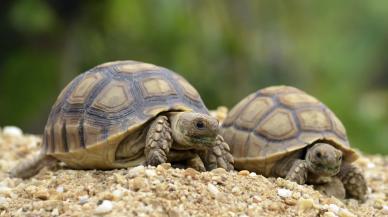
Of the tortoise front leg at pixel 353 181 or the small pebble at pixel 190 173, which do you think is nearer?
the small pebble at pixel 190 173

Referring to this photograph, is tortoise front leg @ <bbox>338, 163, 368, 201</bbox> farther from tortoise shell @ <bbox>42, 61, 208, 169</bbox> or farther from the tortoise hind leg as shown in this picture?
the tortoise hind leg

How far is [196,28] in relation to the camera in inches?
514

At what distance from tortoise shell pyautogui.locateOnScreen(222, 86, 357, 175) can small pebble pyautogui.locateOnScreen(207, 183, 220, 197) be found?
0.91 metres

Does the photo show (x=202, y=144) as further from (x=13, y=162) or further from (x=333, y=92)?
(x=333, y=92)

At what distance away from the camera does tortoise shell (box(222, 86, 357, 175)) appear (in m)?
5.39

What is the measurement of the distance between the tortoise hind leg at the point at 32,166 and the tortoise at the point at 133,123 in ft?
1.26

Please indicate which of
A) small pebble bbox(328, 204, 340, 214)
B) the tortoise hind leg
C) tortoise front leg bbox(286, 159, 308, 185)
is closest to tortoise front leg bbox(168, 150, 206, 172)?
tortoise front leg bbox(286, 159, 308, 185)

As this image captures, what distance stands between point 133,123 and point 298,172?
118cm

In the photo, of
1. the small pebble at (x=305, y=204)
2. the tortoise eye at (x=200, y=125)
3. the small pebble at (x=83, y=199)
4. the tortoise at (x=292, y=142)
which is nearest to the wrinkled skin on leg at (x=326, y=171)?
the tortoise at (x=292, y=142)

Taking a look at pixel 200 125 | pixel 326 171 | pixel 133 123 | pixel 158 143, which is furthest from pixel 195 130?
pixel 326 171

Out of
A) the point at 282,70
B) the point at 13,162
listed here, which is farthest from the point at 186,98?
the point at 282,70

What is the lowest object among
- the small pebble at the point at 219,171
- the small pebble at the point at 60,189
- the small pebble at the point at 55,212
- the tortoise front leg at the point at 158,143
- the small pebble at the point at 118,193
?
the small pebble at the point at 60,189

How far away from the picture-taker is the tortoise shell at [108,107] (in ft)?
16.4

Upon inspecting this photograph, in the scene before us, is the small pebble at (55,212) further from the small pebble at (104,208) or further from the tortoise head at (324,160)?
the tortoise head at (324,160)
